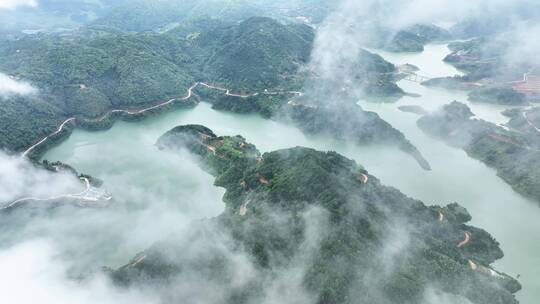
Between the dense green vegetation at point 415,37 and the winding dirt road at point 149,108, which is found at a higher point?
the winding dirt road at point 149,108

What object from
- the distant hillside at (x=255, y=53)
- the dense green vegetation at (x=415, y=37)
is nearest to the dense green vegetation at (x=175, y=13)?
the distant hillside at (x=255, y=53)

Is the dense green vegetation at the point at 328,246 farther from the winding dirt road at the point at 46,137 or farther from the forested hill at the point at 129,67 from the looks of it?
the forested hill at the point at 129,67

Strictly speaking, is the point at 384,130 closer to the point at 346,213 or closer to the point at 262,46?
the point at 346,213

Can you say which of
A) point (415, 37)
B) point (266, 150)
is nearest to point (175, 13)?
point (415, 37)

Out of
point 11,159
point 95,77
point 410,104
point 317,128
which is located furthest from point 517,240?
point 95,77

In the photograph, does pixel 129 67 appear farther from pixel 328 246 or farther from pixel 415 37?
pixel 415 37

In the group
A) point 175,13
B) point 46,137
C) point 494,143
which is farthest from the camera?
point 175,13
